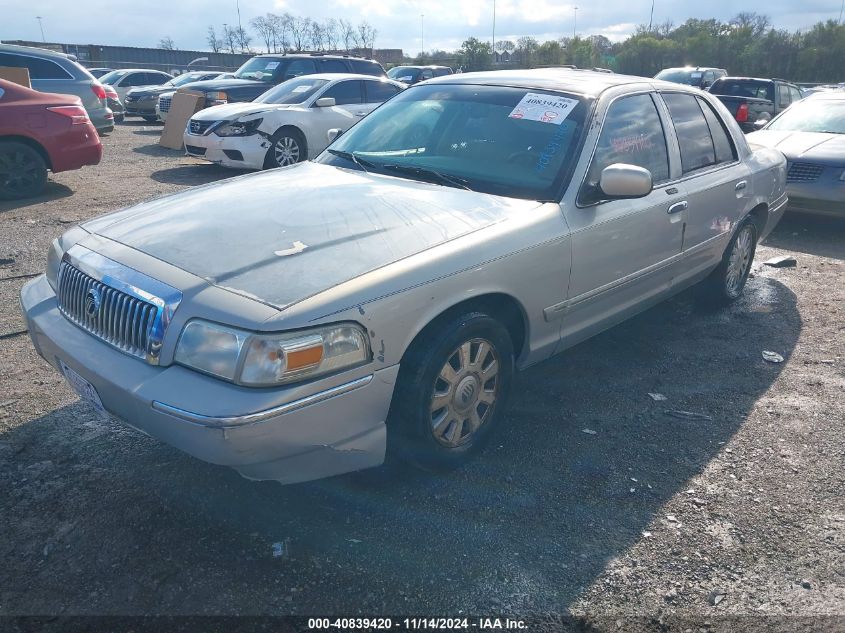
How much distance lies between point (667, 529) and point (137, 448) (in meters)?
2.45

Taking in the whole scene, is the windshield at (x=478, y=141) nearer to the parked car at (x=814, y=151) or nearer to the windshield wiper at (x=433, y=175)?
the windshield wiper at (x=433, y=175)

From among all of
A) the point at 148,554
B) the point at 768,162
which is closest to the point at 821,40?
the point at 768,162

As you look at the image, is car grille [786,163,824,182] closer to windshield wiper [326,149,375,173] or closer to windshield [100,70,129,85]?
windshield wiper [326,149,375,173]

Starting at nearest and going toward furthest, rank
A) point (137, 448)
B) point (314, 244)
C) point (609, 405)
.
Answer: point (314, 244) → point (137, 448) → point (609, 405)

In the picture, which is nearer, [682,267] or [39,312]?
[39,312]

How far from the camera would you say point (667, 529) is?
294 cm

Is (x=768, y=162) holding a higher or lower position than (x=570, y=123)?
lower

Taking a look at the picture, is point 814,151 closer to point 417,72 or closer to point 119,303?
point 119,303

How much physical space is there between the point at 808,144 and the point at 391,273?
7735 mm

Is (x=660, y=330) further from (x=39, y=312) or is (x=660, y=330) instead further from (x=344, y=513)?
(x=39, y=312)

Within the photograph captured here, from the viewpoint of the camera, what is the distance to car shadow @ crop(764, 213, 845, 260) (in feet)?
24.8

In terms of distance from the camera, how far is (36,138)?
27.8ft

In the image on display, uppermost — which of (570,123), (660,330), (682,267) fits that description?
(570,123)

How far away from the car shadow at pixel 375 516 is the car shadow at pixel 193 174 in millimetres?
7402
